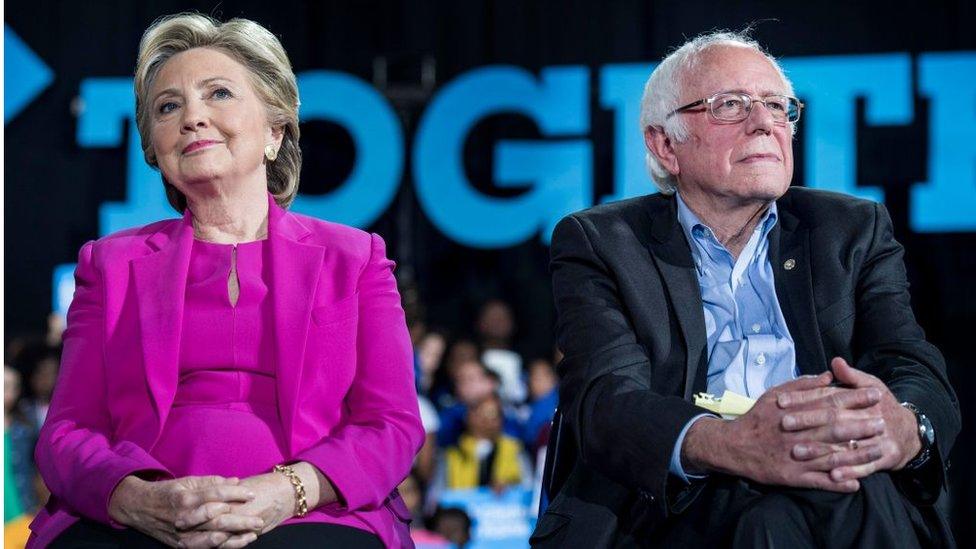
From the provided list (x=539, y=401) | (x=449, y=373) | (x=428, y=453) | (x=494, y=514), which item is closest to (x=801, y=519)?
(x=494, y=514)

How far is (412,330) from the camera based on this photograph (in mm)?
6055

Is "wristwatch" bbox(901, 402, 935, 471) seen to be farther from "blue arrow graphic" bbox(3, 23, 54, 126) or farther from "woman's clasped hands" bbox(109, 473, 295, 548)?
"blue arrow graphic" bbox(3, 23, 54, 126)

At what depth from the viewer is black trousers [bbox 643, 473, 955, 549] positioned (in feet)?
5.54

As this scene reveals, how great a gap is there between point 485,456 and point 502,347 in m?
0.68

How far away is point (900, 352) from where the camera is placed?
2033 mm

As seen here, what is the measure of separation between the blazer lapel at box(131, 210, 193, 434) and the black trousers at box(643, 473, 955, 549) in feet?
2.75

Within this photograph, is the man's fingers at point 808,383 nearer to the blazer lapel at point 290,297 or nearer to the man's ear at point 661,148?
the man's ear at point 661,148

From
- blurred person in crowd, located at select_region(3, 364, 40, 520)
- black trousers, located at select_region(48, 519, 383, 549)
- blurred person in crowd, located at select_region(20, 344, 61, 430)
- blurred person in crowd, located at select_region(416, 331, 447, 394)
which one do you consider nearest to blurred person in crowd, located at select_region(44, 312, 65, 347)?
blurred person in crowd, located at select_region(20, 344, 61, 430)

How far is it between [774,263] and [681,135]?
319 millimetres

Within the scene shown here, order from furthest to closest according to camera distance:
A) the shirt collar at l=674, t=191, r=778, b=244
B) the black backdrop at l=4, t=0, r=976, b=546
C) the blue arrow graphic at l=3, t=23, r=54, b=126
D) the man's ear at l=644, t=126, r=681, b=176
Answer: the blue arrow graphic at l=3, t=23, r=54, b=126 → the black backdrop at l=4, t=0, r=976, b=546 → the man's ear at l=644, t=126, r=681, b=176 → the shirt collar at l=674, t=191, r=778, b=244

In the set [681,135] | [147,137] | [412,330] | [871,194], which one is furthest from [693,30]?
[147,137]

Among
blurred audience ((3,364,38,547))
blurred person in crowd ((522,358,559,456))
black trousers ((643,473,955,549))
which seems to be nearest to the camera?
black trousers ((643,473,955,549))

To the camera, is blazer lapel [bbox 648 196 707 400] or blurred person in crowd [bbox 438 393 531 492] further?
blurred person in crowd [bbox 438 393 531 492]

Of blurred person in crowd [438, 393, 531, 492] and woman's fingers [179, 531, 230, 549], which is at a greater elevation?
woman's fingers [179, 531, 230, 549]
